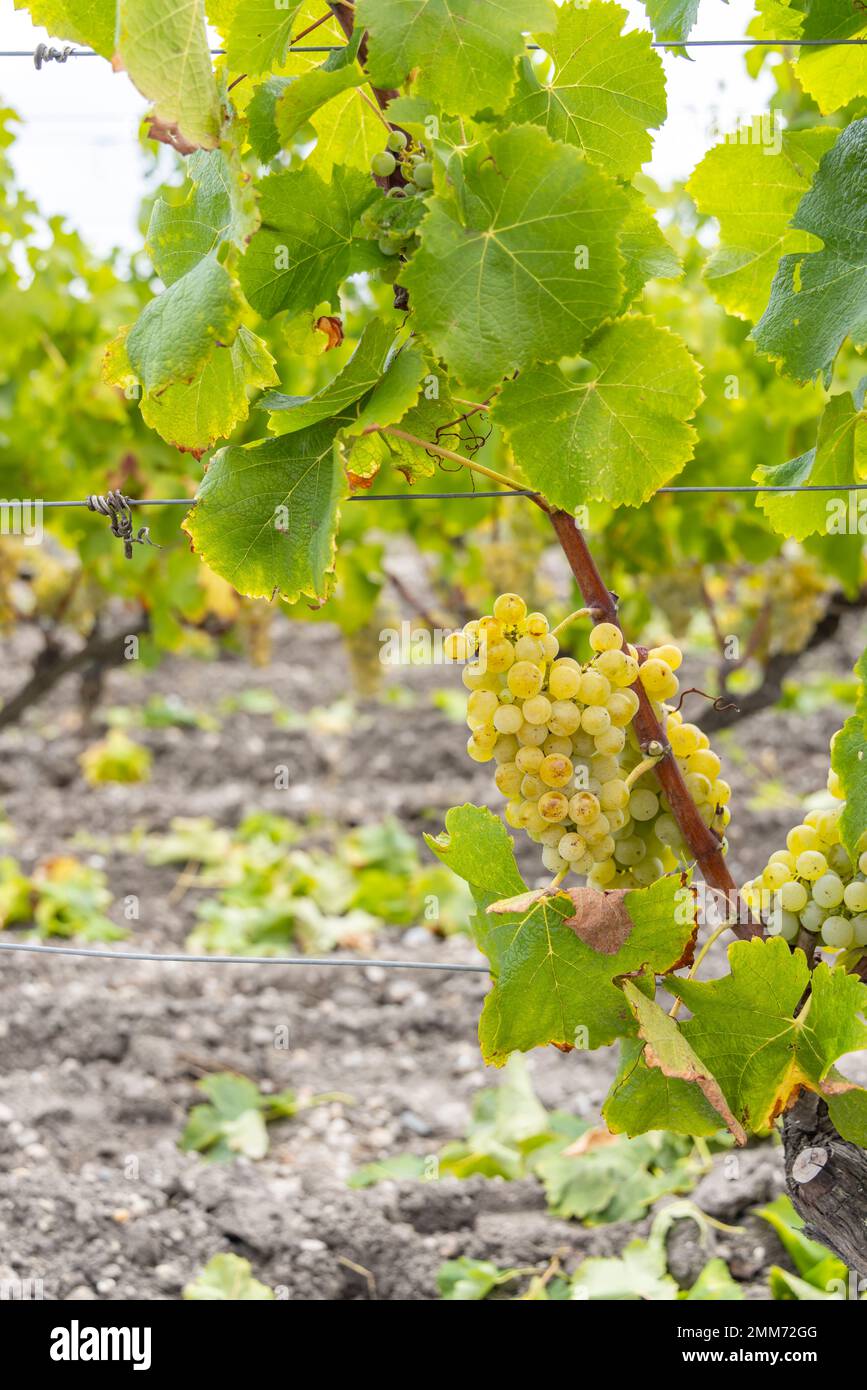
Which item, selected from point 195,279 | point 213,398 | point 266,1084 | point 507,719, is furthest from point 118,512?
point 266,1084

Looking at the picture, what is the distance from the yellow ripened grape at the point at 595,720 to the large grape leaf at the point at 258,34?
0.59m

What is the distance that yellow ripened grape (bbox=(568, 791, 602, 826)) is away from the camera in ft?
3.86

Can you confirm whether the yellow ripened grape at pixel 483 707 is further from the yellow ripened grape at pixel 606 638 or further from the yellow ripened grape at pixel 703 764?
the yellow ripened grape at pixel 703 764

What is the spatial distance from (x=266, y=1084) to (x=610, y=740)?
206 centimetres

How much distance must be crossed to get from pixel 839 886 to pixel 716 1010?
0.19 m

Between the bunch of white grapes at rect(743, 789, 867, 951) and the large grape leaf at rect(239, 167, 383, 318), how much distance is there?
0.66 meters

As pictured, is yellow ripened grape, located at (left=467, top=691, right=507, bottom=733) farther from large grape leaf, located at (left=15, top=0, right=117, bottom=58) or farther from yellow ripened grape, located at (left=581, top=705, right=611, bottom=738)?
large grape leaf, located at (left=15, top=0, right=117, bottom=58)

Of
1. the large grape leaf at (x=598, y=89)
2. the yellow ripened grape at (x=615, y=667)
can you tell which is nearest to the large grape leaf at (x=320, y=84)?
the large grape leaf at (x=598, y=89)

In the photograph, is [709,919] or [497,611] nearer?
[497,611]

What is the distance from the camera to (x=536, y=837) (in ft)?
4.12

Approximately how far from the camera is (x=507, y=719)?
1185 mm

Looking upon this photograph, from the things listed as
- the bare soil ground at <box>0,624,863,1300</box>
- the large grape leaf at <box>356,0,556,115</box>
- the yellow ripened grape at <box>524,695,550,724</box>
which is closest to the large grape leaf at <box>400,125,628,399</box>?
the large grape leaf at <box>356,0,556,115</box>
